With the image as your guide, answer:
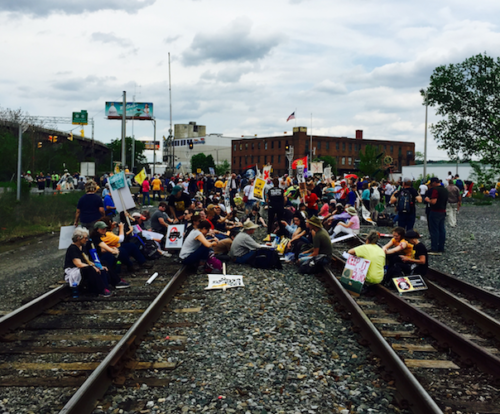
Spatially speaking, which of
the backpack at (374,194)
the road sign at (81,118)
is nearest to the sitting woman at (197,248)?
the backpack at (374,194)

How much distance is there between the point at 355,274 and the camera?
9141 mm

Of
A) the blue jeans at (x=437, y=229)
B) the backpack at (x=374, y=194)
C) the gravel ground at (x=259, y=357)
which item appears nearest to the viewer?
the gravel ground at (x=259, y=357)

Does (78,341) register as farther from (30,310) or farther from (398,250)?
(398,250)

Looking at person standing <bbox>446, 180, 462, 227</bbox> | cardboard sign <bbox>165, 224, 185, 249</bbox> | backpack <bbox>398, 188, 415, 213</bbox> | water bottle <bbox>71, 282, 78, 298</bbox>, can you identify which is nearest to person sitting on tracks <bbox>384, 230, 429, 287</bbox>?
backpack <bbox>398, 188, 415, 213</bbox>

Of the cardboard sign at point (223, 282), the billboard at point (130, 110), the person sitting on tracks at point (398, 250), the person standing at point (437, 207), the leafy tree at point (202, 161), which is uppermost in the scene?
the billboard at point (130, 110)

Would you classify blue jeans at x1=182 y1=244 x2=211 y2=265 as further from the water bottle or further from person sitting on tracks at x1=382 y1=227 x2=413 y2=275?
person sitting on tracks at x1=382 y1=227 x2=413 y2=275

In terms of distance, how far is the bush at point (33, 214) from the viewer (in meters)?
18.1

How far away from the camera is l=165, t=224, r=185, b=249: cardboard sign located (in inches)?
498

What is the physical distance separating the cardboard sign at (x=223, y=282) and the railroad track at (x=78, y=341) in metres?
0.67

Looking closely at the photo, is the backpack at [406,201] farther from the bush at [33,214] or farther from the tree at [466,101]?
the tree at [466,101]

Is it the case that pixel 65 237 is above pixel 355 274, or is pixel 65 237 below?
above

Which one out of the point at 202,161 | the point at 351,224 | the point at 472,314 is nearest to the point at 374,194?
the point at 351,224

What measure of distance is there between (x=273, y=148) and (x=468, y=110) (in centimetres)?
6341

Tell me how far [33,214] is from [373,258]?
1618 centimetres
